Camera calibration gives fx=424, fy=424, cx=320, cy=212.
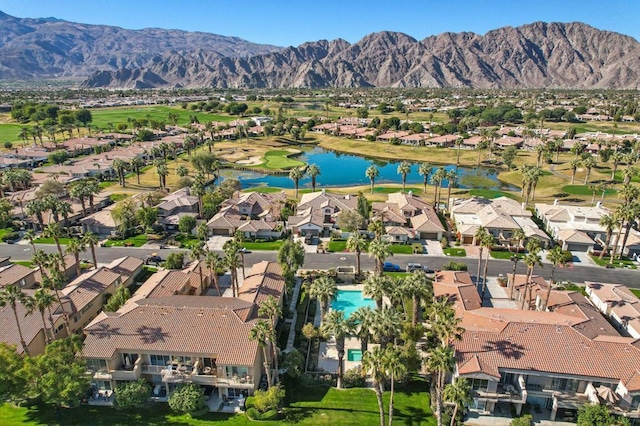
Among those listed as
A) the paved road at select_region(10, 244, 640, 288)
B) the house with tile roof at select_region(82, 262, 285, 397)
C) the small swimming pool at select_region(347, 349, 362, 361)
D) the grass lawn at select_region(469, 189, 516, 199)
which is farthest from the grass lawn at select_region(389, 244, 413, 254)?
the grass lawn at select_region(469, 189, 516, 199)

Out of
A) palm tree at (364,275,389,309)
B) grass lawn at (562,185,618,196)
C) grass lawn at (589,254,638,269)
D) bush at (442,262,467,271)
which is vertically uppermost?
palm tree at (364,275,389,309)

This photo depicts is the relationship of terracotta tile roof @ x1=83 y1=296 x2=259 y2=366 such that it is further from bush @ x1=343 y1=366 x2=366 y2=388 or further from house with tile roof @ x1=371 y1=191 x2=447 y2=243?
house with tile roof @ x1=371 y1=191 x2=447 y2=243

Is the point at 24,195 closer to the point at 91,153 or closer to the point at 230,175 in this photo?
the point at 230,175

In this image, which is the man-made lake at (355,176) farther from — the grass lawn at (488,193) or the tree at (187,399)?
the tree at (187,399)

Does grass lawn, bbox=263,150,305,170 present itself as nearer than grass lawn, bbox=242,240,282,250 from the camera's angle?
No

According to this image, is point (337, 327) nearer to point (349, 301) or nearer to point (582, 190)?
point (349, 301)

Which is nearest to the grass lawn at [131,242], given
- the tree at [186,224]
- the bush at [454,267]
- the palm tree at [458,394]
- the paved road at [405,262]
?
the paved road at [405,262]
